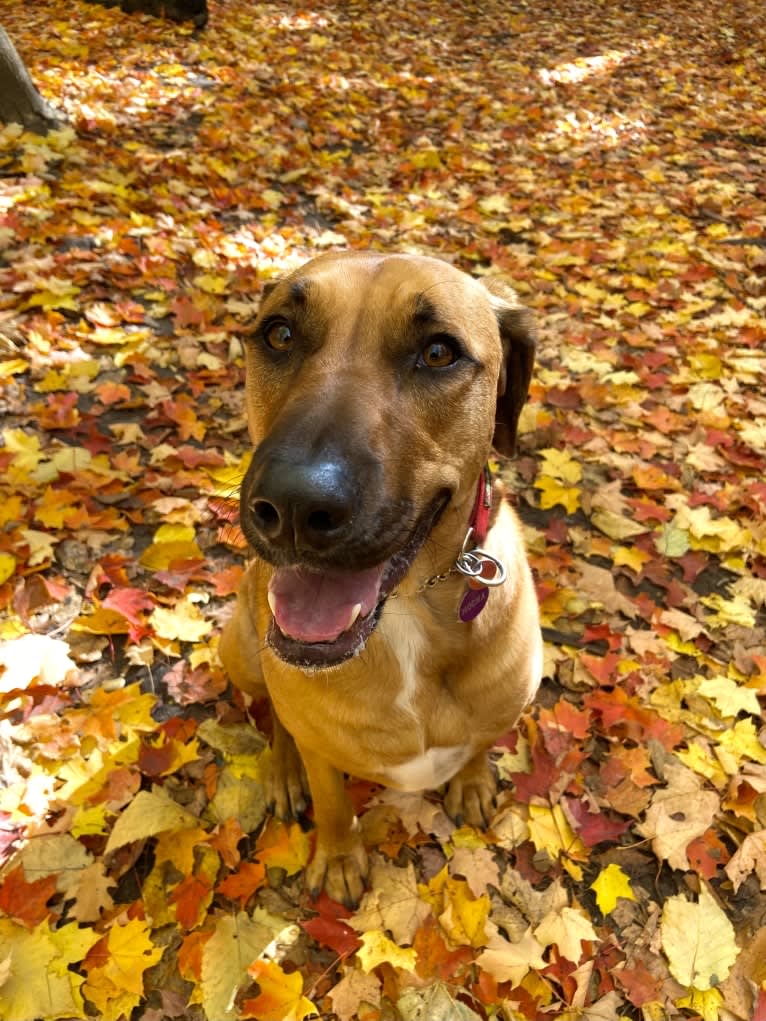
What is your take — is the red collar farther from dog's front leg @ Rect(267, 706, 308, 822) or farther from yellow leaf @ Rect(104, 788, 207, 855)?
yellow leaf @ Rect(104, 788, 207, 855)

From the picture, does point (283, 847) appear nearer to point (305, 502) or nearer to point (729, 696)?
point (305, 502)

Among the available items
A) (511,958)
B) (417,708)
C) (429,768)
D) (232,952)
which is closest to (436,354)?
(417,708)

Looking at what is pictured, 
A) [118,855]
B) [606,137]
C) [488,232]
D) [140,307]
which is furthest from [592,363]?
[606,137]

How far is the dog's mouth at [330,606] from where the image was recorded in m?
1.74

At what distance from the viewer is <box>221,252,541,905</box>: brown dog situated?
1.59 metres

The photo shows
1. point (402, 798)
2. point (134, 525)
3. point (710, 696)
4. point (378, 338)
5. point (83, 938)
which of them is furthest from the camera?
point (134, 525)

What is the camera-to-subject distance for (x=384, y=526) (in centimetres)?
161

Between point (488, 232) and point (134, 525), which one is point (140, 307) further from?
point (488, 232)

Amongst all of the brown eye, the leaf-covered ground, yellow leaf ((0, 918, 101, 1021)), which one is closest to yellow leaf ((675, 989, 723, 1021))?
the leaf-covered ground

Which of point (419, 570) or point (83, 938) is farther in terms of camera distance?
point (83, 938)

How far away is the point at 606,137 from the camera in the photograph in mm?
8461

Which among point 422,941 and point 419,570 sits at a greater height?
point 419,570

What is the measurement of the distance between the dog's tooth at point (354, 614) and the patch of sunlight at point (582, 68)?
10.3 meters

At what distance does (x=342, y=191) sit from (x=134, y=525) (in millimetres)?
4683
